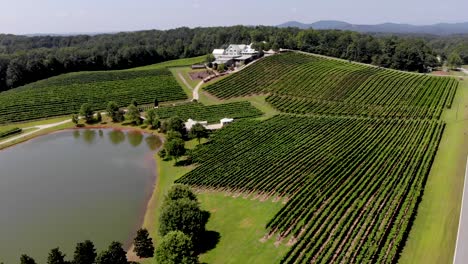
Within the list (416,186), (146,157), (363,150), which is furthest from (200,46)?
(416,186)

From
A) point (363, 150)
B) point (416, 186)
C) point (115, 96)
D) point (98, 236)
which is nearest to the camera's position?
point (98, 236)

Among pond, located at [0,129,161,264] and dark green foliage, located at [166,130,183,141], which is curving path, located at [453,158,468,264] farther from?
dark green foliage, located at [166,130,183,141]

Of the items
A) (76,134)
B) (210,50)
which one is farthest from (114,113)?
(210,50)

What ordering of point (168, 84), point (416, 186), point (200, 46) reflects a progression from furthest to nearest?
1. point (200, 46)
2. point (168, 84)
3. point (416, 186)

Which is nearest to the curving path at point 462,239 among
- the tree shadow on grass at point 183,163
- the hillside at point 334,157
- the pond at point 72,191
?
the hillside at point 334,157

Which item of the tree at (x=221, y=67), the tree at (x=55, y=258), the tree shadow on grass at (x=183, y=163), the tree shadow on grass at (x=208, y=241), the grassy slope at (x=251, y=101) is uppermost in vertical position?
the tree at (x=221, y=67)

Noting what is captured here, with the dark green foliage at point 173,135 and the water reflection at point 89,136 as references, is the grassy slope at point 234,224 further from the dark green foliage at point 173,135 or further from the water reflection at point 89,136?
the water reflection at point 89,136

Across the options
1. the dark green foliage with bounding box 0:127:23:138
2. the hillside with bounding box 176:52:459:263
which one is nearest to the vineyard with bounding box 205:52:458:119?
the hillside with bounding box 176:52:459:263

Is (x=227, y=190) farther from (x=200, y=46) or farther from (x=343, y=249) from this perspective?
(x=200, y=46)
